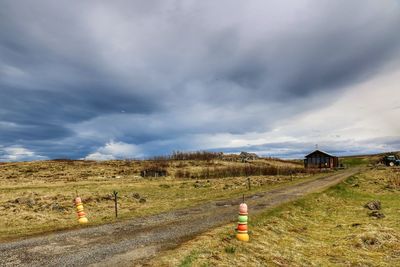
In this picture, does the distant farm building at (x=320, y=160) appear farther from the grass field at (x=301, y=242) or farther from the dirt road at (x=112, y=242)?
the dirt road at (x=112, y=242)

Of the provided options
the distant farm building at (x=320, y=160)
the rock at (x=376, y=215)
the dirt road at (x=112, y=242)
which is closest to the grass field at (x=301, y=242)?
the rock at (x=376, y=215)

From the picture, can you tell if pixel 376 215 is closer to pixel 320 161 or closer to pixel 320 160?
pixel 320 161

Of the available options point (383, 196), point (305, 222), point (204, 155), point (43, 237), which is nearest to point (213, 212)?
point (305, 222)

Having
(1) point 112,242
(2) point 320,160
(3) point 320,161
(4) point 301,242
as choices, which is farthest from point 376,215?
(2) point 320,160

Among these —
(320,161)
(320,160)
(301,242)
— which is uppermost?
(320,160)

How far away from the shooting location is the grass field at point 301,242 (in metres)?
10.4

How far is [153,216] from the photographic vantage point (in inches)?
694

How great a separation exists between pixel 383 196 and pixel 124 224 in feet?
87.7

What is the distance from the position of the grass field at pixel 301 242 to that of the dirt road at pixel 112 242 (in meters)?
1.09

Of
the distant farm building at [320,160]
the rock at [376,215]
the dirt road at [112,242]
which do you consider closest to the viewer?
the dirt road at [112,242]

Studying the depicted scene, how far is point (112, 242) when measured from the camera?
38.2 ft

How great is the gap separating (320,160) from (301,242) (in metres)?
74.7

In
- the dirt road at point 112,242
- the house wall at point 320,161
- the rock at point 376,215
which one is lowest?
the rock at point 376,215

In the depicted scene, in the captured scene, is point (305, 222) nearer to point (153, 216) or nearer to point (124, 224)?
point (153, 216)
